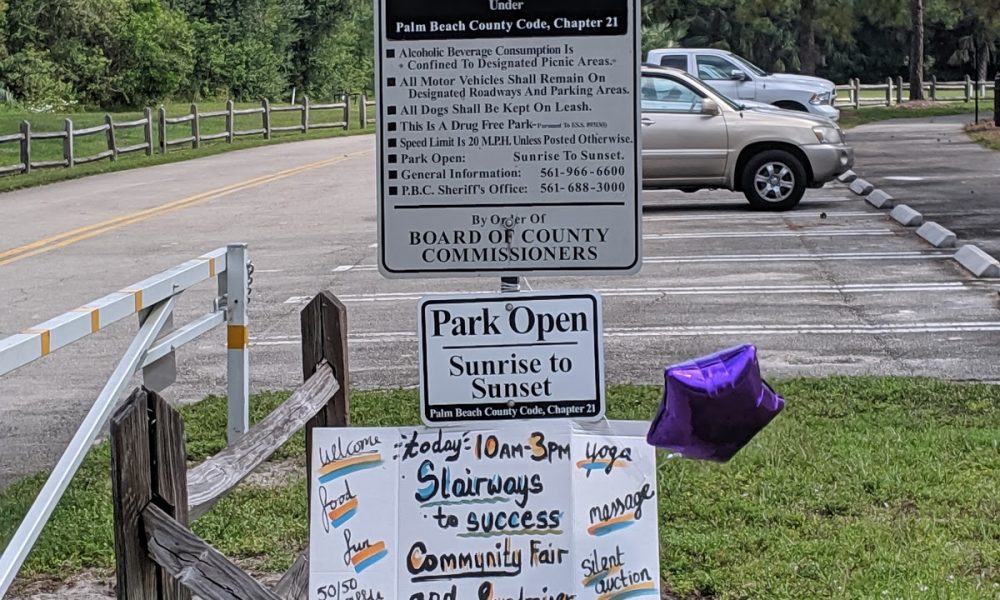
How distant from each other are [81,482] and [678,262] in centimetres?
841

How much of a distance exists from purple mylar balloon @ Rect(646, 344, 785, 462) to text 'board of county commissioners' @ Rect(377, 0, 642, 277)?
0.43 m

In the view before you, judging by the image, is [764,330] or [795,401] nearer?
[795,401]

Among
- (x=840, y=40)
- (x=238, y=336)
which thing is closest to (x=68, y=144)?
(x=238, y=336)

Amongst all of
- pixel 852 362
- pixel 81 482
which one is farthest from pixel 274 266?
pixel 81 482

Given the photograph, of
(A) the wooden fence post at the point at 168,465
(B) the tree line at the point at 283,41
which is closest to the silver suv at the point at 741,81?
(B) the tree line at the point at 283,41

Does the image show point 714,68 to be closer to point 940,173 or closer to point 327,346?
point 940,173

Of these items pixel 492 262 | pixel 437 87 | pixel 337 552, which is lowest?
pixel 337 552

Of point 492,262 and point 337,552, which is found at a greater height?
point 492,262

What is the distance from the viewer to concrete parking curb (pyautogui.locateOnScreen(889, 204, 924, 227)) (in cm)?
1684

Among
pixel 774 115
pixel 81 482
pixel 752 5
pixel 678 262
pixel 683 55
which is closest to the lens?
pixel 81 482

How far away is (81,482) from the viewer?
7188mm

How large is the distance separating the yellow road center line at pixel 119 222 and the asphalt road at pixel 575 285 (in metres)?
0.05

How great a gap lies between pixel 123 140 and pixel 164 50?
19.7 meters

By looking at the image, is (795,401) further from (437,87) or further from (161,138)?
(161,138)
